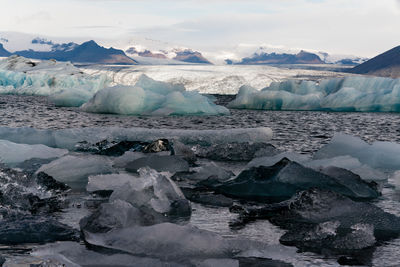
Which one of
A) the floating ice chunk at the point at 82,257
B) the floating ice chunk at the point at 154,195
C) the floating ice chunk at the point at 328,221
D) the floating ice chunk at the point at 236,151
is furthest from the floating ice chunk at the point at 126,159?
the floating ice chunk at the point at 82,257

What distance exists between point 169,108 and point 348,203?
54.4ft

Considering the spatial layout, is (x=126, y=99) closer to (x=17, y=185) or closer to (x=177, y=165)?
(x=177, y=165)

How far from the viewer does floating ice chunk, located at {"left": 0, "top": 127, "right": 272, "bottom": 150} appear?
31.0ft

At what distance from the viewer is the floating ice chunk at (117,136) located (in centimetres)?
945

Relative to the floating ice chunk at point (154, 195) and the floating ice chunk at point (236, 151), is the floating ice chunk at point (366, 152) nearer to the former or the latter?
the floating ice chunk at point (236, 151)

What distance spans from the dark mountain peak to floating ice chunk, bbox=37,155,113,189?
15695 cm

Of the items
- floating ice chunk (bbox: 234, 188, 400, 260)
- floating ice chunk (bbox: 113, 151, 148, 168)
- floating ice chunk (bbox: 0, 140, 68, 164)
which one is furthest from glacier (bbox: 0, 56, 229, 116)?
floating ice chunk (bbox: 234, 188, 400, 260)

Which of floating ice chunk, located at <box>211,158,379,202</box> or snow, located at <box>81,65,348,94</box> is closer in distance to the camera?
floating ice chunk, located at <box>211,158,379,202</box>

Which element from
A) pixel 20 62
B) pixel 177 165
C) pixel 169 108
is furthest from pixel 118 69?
pixel 177 165

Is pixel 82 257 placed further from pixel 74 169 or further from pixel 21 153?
pixel 21 153

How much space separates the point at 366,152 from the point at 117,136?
4676 millimetres

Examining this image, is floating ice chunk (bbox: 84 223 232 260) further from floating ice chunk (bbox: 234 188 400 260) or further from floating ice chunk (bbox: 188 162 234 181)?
floating ice chunk (bbox: 188 162 234 181)

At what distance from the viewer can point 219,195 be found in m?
5.24

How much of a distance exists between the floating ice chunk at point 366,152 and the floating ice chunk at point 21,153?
11.5 feet
